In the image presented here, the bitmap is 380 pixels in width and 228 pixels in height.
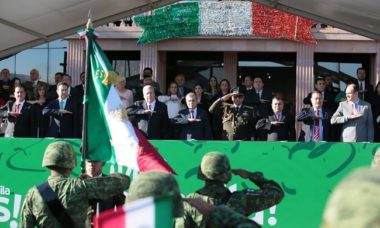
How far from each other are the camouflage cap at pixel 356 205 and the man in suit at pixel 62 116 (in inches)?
340

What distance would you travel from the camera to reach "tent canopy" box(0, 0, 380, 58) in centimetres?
870

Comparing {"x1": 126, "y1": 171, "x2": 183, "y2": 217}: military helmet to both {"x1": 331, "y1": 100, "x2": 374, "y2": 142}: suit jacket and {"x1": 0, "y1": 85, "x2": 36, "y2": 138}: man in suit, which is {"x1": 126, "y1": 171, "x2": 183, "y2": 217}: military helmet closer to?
{"x1": 331, "y1": 100, "x2": 374, "y2": 142}: suit jacket

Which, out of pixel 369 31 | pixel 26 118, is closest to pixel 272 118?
pixel 369 31

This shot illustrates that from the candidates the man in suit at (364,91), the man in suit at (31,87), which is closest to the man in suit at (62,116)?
the man in suit at (31,87)

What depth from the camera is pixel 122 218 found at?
210 centimetres

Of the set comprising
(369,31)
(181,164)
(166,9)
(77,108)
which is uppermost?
(166,9)

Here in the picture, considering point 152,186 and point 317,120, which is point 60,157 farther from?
point 317,120

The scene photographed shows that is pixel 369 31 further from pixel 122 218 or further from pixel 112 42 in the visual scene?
pixel 112 42

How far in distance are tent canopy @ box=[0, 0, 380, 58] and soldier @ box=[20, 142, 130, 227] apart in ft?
13.9

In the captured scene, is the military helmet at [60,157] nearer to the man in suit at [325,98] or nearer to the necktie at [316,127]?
the necktie at [316,127]

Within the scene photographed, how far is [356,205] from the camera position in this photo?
171 cm

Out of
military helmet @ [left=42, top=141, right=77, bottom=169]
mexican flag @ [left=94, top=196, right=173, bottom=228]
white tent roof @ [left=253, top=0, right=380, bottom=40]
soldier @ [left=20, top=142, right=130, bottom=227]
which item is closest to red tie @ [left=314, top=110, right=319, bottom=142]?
white tent roof @ [left=253, top=0, right=380, bottom=40]

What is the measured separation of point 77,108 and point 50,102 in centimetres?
49

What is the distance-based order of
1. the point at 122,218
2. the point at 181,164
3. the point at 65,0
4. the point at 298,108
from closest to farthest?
the point at 122,218 < the point at 181,164 < the point at 65,0 < the point at 298,108
